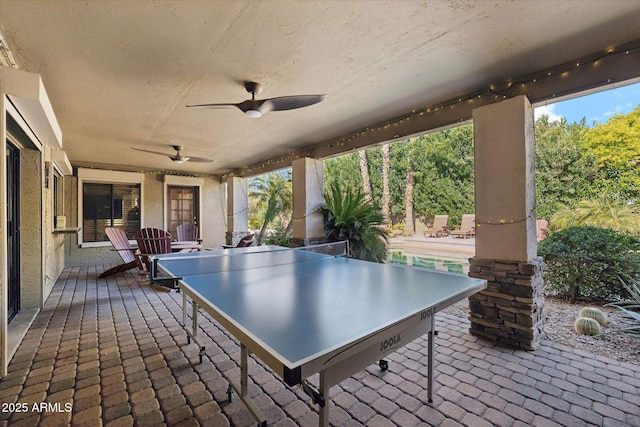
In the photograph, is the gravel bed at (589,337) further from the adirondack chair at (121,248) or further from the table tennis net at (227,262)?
the adirondack chair at (121,248)

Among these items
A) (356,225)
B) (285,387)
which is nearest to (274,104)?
(285,387)

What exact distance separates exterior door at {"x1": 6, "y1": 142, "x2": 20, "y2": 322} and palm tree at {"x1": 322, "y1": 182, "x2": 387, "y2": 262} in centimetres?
399

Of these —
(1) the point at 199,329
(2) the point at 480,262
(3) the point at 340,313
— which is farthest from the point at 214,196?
(3) the point at 340,313

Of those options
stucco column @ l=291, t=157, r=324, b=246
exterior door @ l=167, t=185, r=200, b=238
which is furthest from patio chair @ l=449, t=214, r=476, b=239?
exterior door @ l=167, t=185, r=200, b=238

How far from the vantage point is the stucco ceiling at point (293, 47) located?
1.83 m

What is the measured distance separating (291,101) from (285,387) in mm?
2293

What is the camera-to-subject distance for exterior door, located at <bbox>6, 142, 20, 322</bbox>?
313cm

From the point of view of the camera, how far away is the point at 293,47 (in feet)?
7.34

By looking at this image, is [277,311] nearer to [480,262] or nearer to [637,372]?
[480,262]

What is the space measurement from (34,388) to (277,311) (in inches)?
81.6

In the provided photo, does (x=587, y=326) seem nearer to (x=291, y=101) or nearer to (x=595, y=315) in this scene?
(x=595, y=315)

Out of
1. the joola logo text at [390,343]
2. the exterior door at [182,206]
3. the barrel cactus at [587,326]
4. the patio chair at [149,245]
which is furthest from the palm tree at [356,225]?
the exterior door at [182,206]

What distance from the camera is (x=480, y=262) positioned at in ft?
9.28

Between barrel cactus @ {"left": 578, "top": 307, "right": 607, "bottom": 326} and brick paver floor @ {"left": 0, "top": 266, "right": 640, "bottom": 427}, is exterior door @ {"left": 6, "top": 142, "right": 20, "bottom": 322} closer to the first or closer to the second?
brick paver floor @ {"left": 0, "top": 266, "right": 640, "bottom": 427}
